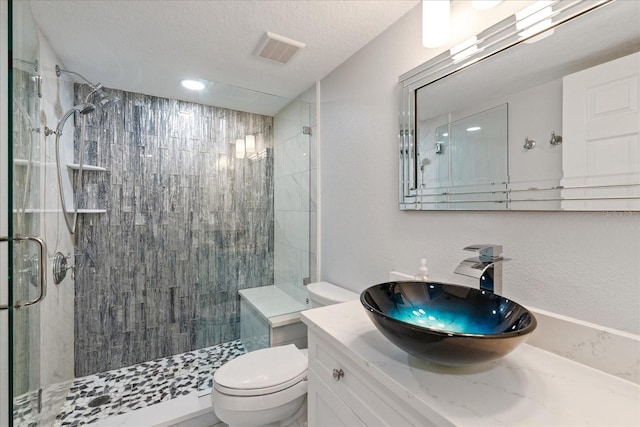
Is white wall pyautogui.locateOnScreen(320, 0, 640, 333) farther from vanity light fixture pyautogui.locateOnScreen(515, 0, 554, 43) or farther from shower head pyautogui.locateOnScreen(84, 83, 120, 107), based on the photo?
shower head pyautogui.locateOnScreen(84, 83, 120, 107)

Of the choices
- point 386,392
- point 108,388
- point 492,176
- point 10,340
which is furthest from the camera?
point 108,388

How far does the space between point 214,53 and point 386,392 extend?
1.98m

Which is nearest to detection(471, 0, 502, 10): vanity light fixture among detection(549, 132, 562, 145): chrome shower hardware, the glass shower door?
detection(549, 132, 562, 145): chrome shower hardware

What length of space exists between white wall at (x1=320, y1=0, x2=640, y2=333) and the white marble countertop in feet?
0.62

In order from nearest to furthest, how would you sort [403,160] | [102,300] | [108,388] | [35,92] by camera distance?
[35,92] → [403,160] → [108,388] → [102,300]

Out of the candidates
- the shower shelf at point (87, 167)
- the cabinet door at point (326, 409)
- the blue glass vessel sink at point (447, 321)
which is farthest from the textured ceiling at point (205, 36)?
the cabinet door at point (326, 409)

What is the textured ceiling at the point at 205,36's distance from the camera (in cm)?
137

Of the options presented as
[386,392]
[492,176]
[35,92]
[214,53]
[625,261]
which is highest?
[214,53]

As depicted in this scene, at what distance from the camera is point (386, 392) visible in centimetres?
73

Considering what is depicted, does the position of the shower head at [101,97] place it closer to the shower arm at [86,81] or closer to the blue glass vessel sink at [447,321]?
the shower arm at [86,81]

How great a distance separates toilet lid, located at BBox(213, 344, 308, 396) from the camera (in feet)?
4.53

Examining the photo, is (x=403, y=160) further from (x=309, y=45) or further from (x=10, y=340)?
(x=10, y=340)

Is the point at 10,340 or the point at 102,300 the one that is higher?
the point at 10,340

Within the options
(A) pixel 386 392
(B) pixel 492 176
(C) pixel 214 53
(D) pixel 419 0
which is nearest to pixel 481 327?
(A) pixel 386 392
